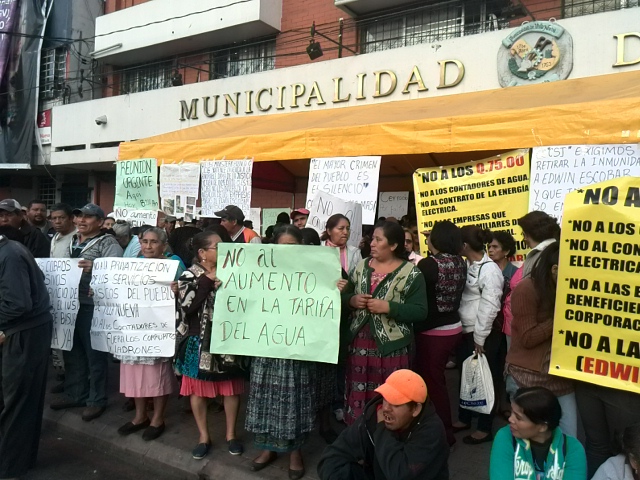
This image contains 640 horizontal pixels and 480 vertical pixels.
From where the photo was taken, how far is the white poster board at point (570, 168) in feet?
12.5

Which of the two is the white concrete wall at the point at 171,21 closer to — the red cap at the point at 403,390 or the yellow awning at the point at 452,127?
the yellow awning at the point at 452,127

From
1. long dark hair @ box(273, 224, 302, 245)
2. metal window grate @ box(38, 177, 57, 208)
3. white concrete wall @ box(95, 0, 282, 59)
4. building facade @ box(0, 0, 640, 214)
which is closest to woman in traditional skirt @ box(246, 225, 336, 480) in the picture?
long dark hair @ box(273, 224, 302, 245)

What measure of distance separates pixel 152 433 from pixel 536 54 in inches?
294

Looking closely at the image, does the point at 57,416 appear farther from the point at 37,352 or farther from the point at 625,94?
the point at 625,94

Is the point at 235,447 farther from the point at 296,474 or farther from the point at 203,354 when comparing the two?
the point at 203,354

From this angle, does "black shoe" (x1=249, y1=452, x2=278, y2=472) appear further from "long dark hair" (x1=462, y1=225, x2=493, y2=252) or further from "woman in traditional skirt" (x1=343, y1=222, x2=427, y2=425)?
"long dark hair" (x1=462, y1=225, x2=493, y2=252)

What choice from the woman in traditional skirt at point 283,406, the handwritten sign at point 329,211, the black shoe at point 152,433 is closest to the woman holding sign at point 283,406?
the woman in traditional skirt at point 283,406

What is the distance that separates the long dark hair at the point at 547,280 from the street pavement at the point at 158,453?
1.48 metres

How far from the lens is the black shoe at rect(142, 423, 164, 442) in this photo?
405 centimetres

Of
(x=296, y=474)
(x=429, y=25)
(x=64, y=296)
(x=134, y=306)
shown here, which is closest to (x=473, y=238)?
(x=296, y=474)

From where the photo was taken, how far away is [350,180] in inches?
203

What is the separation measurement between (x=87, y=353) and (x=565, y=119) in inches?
188

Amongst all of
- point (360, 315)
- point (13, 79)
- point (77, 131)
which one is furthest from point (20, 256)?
point (13, 79)

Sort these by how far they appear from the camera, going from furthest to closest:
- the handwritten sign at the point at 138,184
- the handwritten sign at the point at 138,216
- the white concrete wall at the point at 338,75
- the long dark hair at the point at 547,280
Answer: the white concrete wall at the point at 338,75 → the handwritten sign at the point at 138,184 → the handwritten sign at the point at 138,216 → the long dark hair at the point at 547,280
